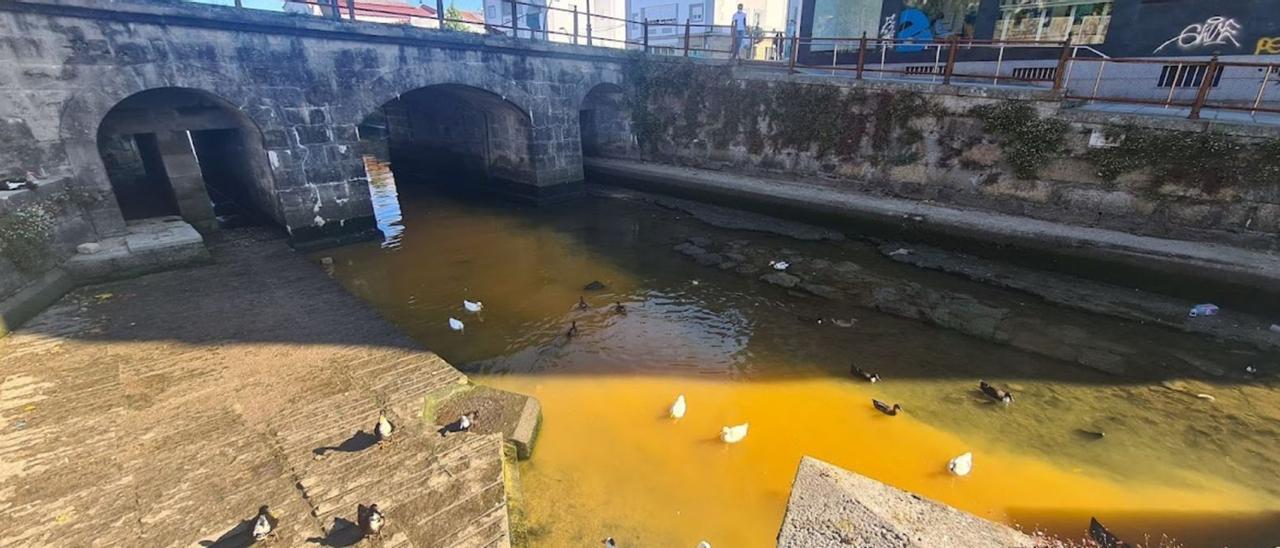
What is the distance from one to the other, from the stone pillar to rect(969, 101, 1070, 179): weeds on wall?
20050 mm

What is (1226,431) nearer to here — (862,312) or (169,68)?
(862,312)

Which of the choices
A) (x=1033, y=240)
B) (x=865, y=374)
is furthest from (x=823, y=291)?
(x=1033, y=240)

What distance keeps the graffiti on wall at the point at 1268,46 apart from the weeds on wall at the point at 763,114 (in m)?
8.21

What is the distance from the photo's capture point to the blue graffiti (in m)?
19.1

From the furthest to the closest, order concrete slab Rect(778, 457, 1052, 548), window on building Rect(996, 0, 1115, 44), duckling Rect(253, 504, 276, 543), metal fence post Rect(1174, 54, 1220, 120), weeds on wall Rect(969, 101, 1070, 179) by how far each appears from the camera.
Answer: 1. window on building Rect(996, 0, 1115, 44)
2. weeds on wall Rect(969, 101, 1070, 179)
3. metal fence post Rect(1174, 54, 1220, 120)
4. duckling Rect(253, 504, 276, 543)
5. concrete slab Rect(778, 457, 1052, 548)

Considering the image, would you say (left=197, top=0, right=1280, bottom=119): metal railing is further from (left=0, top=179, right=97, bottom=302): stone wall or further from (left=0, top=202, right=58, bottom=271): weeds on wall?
(left=0, top=202, right=58, bottom=271): weeds on wall

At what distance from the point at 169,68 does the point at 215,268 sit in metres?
4.01

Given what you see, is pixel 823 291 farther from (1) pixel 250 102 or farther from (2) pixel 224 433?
(1) pixel 250 102

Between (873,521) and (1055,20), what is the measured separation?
2031 centimetres

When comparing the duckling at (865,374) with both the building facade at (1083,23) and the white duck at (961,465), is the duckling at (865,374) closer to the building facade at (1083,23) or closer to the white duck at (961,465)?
the white duck at (961,465)

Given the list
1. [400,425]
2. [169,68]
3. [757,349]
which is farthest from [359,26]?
[757,349]

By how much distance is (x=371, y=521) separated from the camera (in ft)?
14.3

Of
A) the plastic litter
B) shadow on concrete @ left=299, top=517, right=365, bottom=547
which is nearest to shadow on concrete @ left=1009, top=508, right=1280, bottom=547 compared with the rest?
the plastic litter

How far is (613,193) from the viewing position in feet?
64.6
